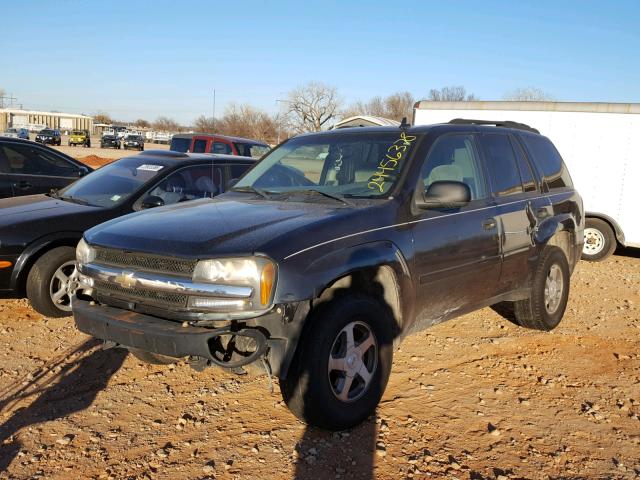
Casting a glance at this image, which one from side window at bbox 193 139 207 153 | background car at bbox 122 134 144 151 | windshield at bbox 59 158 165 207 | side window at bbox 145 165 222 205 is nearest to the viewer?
windshield at bbox 59 158 165 207

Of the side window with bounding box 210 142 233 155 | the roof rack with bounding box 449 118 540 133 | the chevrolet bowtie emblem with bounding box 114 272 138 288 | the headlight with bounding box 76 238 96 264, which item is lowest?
the chevrolet bowtie emblem with bounding box 114 272 138 288

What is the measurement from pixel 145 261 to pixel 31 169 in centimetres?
570

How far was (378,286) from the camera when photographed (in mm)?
3791

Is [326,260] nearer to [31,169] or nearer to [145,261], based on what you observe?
[145,261]

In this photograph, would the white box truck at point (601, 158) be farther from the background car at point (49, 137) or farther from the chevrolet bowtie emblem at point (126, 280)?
the background car at point (49, 137)

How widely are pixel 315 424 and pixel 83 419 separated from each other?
1.49m

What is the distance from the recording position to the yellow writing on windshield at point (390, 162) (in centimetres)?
419

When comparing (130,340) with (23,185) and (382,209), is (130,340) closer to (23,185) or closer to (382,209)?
(382,209)

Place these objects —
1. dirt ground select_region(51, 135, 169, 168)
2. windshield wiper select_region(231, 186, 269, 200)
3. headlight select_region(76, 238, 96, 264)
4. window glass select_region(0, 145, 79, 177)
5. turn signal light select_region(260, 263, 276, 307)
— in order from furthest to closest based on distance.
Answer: dirt ground select_region(51, 135, 169, 168) < window glass select_region(0, 145, 79, 177) < windshield wiper select_region(231, 186, 269, 200) < headlight select_region(76, 238, 96, 264) < turn signal light select_region(260, 263, 276, 307)

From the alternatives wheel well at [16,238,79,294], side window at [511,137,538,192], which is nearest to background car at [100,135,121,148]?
wheel well at [16,238,79,294]

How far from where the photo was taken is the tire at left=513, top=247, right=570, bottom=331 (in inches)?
212

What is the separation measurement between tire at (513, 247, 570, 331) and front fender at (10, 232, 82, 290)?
14.5 ft

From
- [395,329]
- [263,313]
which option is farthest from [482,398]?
[263,313]

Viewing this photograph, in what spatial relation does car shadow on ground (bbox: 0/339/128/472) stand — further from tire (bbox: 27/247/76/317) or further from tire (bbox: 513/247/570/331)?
tire (bbox: 513/247/570/331)
